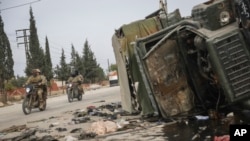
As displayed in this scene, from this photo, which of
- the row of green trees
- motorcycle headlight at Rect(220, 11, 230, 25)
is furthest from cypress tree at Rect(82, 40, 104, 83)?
motorcycle headlight at Rect(220, 11, 230, 25)

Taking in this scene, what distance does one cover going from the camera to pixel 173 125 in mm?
7410

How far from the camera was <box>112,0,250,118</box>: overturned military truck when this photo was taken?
5648 millimetres

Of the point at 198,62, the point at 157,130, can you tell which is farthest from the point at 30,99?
the point at 198,62

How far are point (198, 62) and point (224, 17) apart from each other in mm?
945

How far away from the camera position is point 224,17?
6.05m

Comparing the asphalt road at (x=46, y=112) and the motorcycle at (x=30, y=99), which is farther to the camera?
the motorcycle at (x=30, y=99)

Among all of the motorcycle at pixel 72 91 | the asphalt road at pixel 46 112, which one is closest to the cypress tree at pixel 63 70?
the motorcycle at pixel 72 91

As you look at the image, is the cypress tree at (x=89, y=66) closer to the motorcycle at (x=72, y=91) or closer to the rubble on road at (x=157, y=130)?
the motorcycle at (x=72, y=91)

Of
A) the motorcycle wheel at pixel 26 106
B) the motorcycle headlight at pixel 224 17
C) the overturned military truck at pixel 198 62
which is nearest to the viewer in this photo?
the overturned military truck at pixel 198 62

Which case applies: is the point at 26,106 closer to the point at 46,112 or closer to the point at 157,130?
the point at 46,112

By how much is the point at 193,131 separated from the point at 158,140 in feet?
2.43

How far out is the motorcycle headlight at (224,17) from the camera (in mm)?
6031

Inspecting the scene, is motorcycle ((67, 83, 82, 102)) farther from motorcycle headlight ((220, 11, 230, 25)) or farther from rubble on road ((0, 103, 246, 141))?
motorcycle headlight ((220, 11, 230, 25))

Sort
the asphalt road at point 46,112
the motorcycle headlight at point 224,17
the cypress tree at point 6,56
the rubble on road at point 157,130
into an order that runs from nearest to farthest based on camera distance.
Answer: the motorcycle headlight at point 224,17 < the rubble on road at point 157,130 < the asphalt road at point 46,112 < the cypress tree at point 6,56
